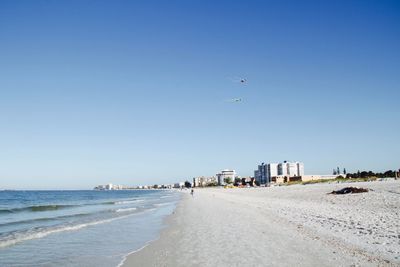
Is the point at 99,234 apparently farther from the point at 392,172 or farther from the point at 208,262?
the point at 392,172

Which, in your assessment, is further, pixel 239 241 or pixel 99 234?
pixel 99 234

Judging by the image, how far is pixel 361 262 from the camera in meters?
9.55

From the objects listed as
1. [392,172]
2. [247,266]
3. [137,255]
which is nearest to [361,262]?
[247,266]

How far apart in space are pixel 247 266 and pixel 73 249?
8431mm

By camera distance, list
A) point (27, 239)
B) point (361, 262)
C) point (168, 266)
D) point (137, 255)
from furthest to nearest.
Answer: point (27, 239)
point (137, 255)
point (168, 266)
point (361, 262)

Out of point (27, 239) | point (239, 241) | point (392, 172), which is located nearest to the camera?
point (239, 241)

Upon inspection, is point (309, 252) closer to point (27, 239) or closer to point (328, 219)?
point (328, 219)

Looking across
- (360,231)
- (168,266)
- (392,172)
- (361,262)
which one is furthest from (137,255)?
(392,172)

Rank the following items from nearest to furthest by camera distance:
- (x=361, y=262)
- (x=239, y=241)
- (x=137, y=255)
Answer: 1. (x=361, y=262)
2. (x=137, y=255)
3. (x=239, y=241)

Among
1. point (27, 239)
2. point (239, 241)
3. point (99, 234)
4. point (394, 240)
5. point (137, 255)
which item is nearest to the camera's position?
point (394, 240)

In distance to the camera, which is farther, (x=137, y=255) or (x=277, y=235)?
(x=277, y=235)

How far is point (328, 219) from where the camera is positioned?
1875cm

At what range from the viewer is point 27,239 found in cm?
1811

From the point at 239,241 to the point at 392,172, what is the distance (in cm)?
10140
